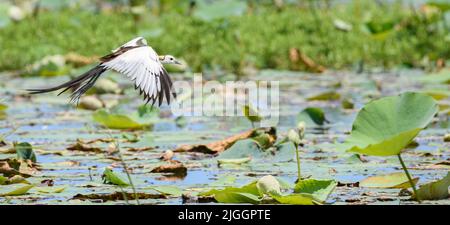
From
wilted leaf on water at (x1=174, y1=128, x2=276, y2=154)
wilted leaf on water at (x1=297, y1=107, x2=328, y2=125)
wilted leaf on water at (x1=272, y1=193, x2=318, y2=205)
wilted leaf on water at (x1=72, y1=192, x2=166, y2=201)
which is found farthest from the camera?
wilted leaf on water at (x1=297, y1=107, x2=328, y2=125)

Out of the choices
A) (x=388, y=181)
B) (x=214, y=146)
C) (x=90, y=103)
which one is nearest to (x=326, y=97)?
(x=90, y=103)

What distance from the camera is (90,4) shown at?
34.5 feet

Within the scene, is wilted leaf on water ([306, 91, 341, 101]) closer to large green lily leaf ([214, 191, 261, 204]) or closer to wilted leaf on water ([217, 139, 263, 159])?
wilted leaf on water ([217, 139, 263, 159])

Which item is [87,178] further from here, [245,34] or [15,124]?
[245,34]

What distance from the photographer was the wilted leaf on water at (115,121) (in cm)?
484

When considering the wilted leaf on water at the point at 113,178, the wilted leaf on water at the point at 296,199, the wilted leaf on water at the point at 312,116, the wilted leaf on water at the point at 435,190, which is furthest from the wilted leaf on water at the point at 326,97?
the wilted leaf on water at the point at 296,199

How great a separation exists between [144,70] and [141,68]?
0.05 ft

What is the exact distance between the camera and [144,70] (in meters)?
3.55

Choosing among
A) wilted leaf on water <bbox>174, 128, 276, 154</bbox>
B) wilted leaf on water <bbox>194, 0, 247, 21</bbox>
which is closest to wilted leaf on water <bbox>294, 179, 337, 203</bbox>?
wilted leaf on water <bbox>174, 128, 276, 154</bbox>

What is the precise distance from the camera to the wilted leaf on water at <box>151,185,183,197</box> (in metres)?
3.36

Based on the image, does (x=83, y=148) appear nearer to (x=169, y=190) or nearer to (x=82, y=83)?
(x=82, y=83)

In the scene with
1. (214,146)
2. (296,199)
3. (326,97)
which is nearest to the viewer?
(296,199)

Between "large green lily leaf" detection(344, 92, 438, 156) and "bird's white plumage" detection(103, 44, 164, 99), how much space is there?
0.67 meters

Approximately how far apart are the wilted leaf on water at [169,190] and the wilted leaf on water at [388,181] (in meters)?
0.62
